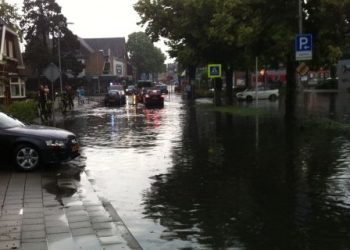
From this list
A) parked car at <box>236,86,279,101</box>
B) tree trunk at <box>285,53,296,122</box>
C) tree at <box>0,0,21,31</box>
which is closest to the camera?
tree trunk at <box>285,53,296,122</box>

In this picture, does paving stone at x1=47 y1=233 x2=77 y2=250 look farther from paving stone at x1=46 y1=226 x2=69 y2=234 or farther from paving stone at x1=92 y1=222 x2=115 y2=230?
paving stone at x1=92 y1=222 x2=115 y2=230

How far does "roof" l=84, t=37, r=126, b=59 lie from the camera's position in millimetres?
113637

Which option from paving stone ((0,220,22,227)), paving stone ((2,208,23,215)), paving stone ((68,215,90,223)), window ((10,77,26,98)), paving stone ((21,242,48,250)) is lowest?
paving stone ((68,215,90,223))

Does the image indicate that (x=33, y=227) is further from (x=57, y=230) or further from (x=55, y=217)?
(x=55, y=217)

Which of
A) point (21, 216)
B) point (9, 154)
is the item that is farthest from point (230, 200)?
point (9, 154)

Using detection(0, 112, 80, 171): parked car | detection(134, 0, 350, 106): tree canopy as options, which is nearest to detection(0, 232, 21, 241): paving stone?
detection(0, 112, 80, 171): parked car

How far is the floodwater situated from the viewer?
22.2ft

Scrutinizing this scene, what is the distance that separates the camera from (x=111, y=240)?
6.50 meters

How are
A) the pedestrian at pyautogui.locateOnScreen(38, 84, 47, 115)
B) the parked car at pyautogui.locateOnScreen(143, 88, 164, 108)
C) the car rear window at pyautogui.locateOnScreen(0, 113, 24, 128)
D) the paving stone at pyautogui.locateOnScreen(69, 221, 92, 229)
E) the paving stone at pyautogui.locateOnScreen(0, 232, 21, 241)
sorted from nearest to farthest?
the paving stone at pyautogui.locateOnScreen(0, 232, 21, 241) < the paving stone at pyautogui.locateOnScreen(69, 221, 92, 229) < the car rear window at pyautogui.locateOnScreen(0, 113, 24, 128) < the pedestrian at pyautogui.locateOnScreen(38, 84, 47, 115) < the parked car at pyautogui.locateOnScreen(143, 88, 164, 108)

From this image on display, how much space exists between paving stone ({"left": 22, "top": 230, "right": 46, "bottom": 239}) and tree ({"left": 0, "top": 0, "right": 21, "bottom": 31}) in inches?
2104

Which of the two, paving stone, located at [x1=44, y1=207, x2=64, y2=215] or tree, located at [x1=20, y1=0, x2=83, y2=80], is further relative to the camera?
tree, located at [x1=20, y1=0, x2=83, y2=80]

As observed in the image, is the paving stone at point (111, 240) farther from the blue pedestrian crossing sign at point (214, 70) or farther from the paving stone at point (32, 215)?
the blue pedestrian crossing sign at point (214, 70)

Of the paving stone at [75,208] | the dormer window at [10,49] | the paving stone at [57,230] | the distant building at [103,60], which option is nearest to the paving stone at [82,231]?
the paving stone at [57,230]

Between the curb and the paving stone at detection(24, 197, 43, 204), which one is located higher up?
the paving stone at detection(24, 197, 43, 204)
